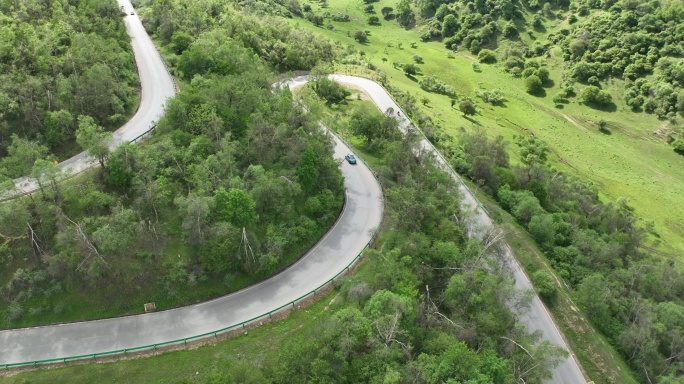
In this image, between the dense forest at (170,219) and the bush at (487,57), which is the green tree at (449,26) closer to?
the bush at (487,57)

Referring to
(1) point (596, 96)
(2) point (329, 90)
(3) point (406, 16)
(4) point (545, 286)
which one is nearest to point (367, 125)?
(2) point (329, 90)

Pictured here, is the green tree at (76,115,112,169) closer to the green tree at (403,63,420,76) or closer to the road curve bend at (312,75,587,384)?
the road curve bend at (312,75,587,384)

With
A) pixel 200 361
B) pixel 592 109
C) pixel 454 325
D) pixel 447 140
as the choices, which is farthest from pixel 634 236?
pixel 200 361

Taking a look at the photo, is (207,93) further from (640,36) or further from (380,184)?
(640,36)

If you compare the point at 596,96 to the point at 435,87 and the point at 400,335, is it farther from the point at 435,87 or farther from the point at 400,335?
the point at 400,335

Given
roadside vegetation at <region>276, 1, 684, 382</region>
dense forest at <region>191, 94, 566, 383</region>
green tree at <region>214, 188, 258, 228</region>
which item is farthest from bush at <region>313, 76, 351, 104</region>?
green tree at <region>214, 188, 258, 228</region>

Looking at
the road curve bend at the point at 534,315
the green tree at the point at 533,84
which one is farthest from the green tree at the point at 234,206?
the green tree at the point at 533,84
